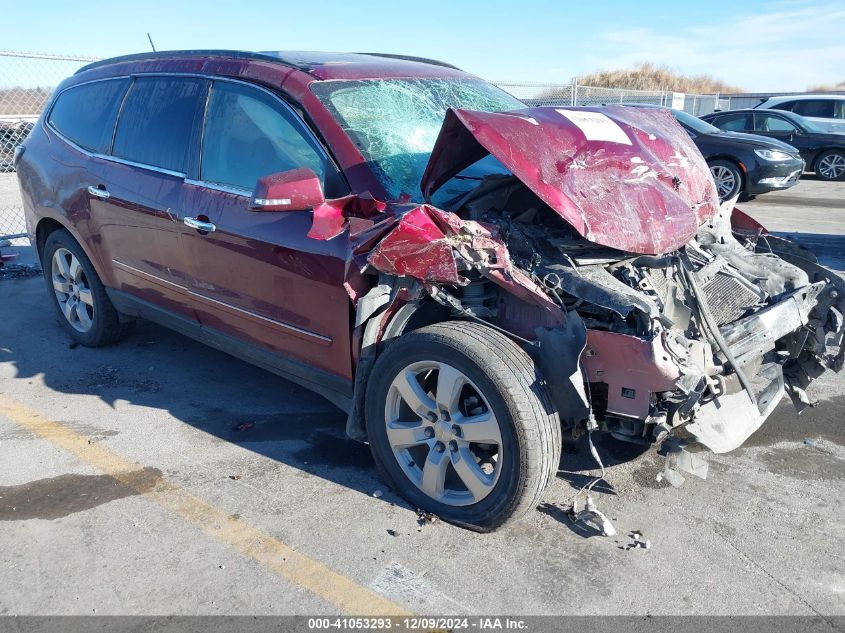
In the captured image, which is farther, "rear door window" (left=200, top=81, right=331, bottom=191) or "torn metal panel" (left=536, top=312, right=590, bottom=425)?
"rear door window" (left=200, top=81, right=331, bottom=191)

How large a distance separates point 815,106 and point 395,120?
53.7 ft

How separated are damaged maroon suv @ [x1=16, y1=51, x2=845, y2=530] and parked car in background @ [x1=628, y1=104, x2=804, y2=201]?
29.1ft

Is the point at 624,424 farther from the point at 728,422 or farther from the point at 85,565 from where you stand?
the point at 85,565

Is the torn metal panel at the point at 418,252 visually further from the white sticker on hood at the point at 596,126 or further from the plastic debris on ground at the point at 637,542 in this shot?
the plastic debris on ground at the point at 637,542

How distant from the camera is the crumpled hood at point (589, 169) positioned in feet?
9.95

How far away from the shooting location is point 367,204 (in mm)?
3172

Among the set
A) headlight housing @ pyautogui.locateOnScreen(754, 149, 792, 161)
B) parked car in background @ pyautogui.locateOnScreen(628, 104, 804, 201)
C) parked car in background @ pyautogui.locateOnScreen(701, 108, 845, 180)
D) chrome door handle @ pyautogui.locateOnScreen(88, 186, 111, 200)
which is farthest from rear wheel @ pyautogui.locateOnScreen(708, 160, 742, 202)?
chrome door handle @ pyautogui.locateOnScreen(88, 186, 111, 200)

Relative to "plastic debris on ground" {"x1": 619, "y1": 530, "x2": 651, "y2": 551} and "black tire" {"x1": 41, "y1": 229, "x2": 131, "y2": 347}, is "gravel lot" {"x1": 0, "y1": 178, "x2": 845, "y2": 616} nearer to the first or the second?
"plastic debris on ground" {"x1": 619, "y1": 530, "x2": 651, "y2": 551}

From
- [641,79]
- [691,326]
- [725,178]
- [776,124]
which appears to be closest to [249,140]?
[691,326]

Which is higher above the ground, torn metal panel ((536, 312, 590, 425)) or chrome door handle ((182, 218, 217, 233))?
chrome door handle ((182, 218, 217, 233))

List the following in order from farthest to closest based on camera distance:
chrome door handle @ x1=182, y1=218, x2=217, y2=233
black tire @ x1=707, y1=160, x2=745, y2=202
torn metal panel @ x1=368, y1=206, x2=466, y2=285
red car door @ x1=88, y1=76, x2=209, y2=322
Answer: black tire @ x1=707, y1=160, x2=745, y2=202, red car door @ x1=88, y1=76, x2=209, y2=322, chrome door handle @ x1=182, y1=218, x2=217, y2=233, torn metal panel @ x1=368, y1=206, x2=466, y2=285

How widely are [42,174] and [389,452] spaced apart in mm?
3527

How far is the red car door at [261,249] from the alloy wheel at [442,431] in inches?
15.2

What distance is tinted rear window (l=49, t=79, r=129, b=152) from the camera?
4.68 m
